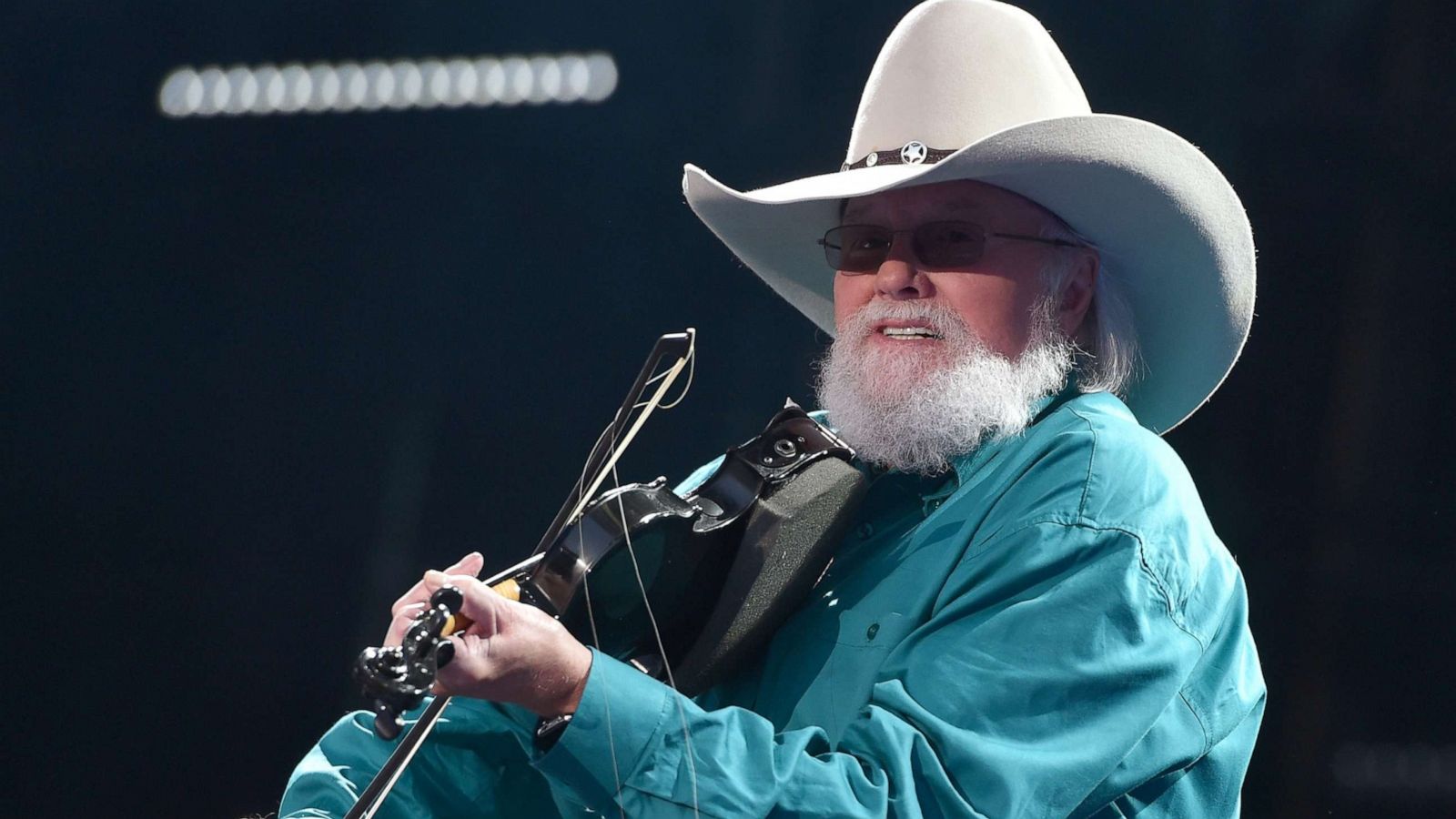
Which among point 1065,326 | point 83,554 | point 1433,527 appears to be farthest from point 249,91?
point 1433,527

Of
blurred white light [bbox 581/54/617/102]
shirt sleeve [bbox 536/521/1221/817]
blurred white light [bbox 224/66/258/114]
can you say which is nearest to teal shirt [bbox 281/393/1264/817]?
shirt sleeve [bbox 536/521/1221/817]

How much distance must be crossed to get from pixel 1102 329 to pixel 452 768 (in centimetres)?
113

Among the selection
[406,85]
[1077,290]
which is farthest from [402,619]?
[406,85]

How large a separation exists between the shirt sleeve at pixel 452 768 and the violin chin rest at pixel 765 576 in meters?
0.27

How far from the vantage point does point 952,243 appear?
1.99 metres

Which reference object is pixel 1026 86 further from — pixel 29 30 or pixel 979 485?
pixel 29 30

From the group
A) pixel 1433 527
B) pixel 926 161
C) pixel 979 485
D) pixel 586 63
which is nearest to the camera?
pixel 979 485

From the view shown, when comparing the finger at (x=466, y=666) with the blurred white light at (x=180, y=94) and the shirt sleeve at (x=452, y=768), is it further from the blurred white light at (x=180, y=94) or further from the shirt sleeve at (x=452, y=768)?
the blurred white light at (x=180, y=94)

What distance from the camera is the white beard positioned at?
1911 millimetres

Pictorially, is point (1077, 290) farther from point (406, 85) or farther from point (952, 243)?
point (406, 85)

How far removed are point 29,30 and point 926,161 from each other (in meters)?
2.37

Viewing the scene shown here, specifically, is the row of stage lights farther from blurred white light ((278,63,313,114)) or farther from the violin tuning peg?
the violin tuning peg

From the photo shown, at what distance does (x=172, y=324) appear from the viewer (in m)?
3.28

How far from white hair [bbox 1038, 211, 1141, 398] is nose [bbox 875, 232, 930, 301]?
211 millimetres
